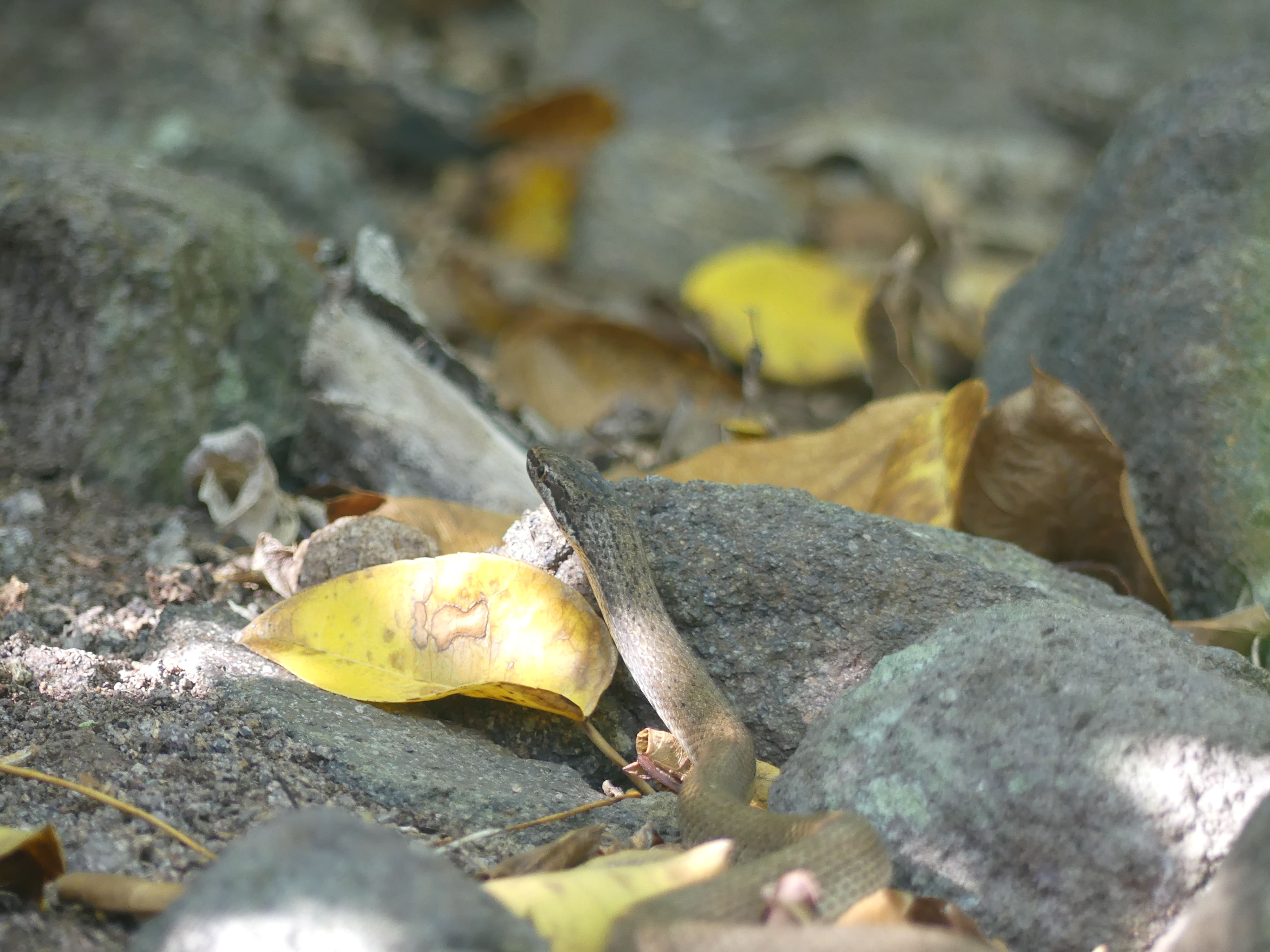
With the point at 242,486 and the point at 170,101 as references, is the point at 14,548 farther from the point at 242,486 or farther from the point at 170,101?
the point at 170,101

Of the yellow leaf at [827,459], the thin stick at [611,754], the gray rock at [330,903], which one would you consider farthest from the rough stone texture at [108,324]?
the gray rock at [330,903]

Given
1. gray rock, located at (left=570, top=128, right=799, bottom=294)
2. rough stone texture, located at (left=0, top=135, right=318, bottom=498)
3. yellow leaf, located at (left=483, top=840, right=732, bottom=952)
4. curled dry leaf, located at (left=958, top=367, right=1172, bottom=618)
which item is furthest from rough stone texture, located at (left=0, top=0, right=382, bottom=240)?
yellow leaf, located at (left=483, top=840, right=732, bottom=952)

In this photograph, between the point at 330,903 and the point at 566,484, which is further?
the point at 566,484

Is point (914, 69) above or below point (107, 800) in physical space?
above

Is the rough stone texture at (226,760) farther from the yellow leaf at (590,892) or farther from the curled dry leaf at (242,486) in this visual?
the curled dry leaf at (242,486)

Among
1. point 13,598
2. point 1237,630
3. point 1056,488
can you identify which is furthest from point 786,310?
point 13,598

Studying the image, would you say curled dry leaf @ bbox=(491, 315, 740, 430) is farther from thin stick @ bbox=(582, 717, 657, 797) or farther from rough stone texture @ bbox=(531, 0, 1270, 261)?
rough stone texture @ bbox=(531, 0, 1270, 261)

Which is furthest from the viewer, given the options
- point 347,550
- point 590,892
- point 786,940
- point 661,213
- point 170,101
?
point 661,213
